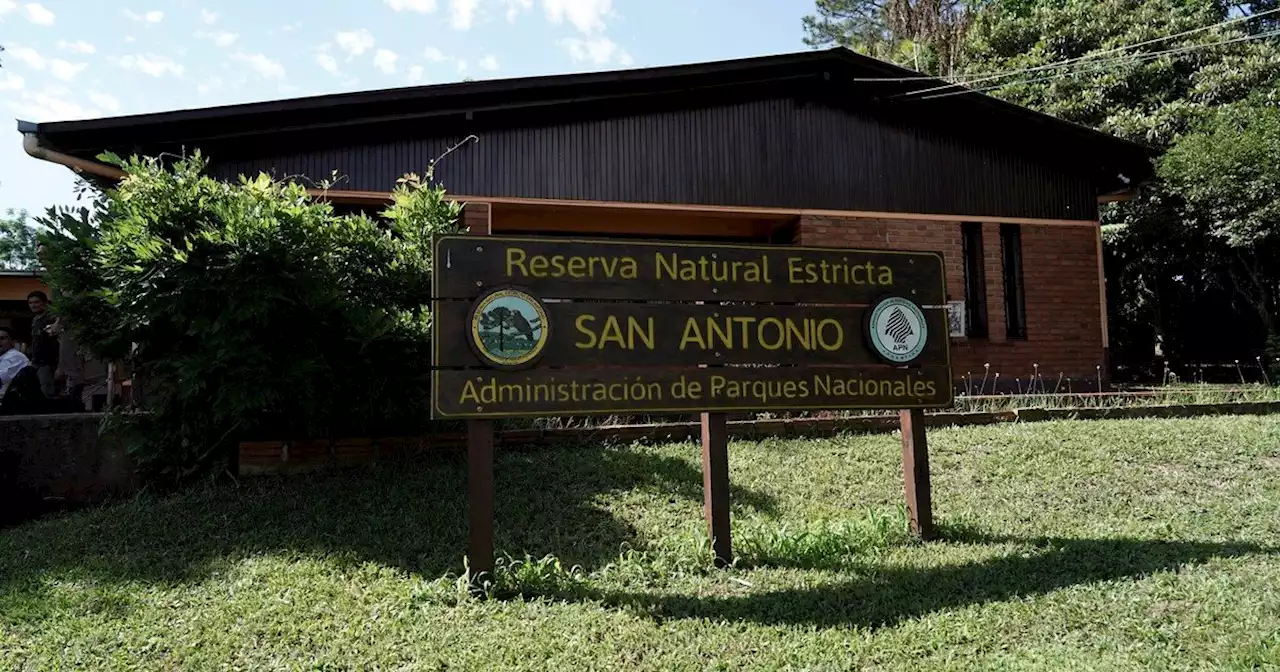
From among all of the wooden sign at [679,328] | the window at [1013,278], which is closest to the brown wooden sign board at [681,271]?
the wooden sign at [679,328]

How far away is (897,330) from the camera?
5523 mm

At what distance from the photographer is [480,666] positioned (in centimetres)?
366

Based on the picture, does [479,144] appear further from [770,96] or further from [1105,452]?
[1105,452]

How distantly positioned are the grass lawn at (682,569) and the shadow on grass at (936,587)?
0.06 feet

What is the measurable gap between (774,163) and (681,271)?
6.62 metres

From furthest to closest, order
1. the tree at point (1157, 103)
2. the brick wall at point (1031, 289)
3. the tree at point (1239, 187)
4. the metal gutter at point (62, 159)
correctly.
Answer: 1. the tree at point (1157, 103)
2. the tree at point (1239, 187)
3. the brick wall at point (1031, 289)
4. the metal gutter at point (62, 159)

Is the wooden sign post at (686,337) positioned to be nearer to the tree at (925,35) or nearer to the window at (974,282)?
the window at (974,282)

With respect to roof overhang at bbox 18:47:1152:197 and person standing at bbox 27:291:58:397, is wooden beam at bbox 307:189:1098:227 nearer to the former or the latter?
roof overhang at bbox 18:47:1152:197

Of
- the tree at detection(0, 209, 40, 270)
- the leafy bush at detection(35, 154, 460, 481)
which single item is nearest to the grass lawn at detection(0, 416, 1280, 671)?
the leafy bush at detection(35, 154, 460, 481)

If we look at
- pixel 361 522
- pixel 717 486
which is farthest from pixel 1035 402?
pixel 361 522

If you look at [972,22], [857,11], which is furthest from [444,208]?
[857,11]

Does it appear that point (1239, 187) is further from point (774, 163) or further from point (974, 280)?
point (774, 163)

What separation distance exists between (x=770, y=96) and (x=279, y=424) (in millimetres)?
7849

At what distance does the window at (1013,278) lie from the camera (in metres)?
12.1
